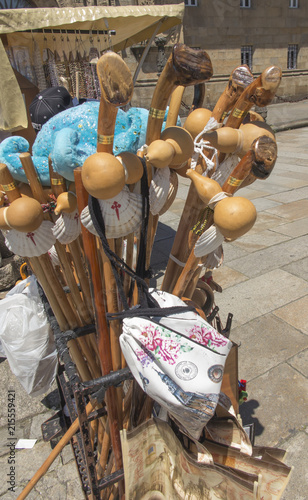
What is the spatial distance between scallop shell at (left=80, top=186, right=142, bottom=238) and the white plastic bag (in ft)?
3.52

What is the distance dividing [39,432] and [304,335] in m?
2.14

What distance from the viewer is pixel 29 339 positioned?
189cm

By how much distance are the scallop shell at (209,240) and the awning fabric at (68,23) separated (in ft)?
5.48

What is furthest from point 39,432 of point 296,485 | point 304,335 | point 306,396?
point 304,335

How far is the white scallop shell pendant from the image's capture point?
3.33 ft

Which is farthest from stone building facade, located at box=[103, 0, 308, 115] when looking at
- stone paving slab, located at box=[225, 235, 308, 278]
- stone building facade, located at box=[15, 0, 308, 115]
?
stone paving slab, located at box=[225, 235, 308, 278]

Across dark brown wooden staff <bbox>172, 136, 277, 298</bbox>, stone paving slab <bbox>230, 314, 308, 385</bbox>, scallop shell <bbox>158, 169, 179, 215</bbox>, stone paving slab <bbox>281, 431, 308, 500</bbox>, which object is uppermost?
dark brown wooden staff <bbox>172, 136, 277, 298</bbox>

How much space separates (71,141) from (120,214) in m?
0.29

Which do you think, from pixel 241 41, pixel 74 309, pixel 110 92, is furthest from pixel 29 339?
pixel 241 41

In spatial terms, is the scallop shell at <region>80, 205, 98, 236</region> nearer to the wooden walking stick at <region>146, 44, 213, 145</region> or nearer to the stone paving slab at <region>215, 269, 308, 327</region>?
the wooden walking stick at <region>146, 44, 213, 145</region>

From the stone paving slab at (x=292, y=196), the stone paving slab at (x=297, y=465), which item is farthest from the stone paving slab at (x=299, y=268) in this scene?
the stone paving slab at (x=292, y=196)

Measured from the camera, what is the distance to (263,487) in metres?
1.24

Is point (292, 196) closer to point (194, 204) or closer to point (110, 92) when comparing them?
point (194, 204)

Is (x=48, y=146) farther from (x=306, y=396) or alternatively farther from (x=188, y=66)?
(x=306, y=396)
